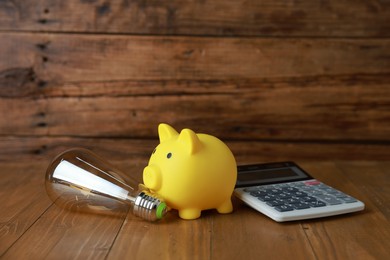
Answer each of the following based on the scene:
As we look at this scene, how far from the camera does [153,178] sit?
0.70 metres

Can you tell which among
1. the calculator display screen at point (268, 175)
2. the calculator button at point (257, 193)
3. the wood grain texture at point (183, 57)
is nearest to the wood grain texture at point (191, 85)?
the wood grain texture at point (183, 57)

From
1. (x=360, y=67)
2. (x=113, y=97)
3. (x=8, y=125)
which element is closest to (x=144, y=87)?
(x=113, y=97)

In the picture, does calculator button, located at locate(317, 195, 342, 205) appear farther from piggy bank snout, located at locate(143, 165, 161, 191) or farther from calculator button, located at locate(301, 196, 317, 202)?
piggy bank snout, located at locate(143, 165, 161, 191)

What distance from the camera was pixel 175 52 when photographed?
101 cm

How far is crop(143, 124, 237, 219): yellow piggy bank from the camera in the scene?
2.26 ft

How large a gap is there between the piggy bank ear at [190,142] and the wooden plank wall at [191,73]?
34 cm

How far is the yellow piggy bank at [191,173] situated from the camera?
69 centimetres

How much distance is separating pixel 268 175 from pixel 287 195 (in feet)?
0.31

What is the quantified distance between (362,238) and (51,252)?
1.27 ft

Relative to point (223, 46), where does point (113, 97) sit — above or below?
below

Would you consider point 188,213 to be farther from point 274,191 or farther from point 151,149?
point 151,149

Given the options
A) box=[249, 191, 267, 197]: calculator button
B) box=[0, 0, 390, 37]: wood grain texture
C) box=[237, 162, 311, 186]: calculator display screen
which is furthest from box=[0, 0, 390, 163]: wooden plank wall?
box=[249, 191, 267, 197]: calculator button

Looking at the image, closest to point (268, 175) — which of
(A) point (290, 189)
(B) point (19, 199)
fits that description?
(A) point (290, 189)

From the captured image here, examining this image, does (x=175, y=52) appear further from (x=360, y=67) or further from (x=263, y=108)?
(x=360, y=67)
